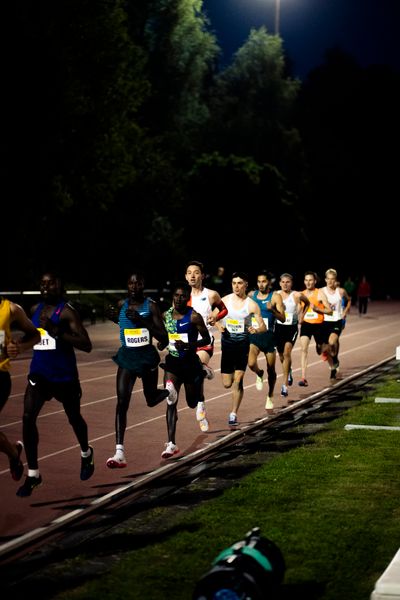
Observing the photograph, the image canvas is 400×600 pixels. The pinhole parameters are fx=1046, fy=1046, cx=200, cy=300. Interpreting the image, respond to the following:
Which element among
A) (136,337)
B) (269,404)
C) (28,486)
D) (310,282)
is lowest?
(28,486)

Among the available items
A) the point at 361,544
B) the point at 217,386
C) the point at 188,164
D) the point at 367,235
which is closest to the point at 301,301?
the point at 217,386

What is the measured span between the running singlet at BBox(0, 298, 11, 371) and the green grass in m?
1.71

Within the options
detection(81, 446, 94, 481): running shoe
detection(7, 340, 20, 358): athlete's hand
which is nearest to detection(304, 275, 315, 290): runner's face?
detection(81, 446, 94, 481): running shoe

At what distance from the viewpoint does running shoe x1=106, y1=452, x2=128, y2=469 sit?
10.1 m

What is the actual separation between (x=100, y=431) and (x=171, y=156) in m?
44.4

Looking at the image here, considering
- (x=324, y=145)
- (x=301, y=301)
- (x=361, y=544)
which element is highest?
(x=324, y=145)

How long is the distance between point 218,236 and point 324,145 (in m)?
33.7

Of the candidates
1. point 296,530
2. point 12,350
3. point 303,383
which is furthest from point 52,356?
point 303,383

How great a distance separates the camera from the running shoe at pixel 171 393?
1079 centimetres

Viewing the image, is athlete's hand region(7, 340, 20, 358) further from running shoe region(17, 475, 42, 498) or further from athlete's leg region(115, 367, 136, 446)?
athlete's leg region(115, 367, 136, 446)

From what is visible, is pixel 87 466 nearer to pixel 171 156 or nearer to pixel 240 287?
pixel 240 287

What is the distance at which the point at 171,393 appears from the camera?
10836 mm

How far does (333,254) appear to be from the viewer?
70.4m

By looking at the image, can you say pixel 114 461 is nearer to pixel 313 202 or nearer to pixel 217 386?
pixel 217 386
